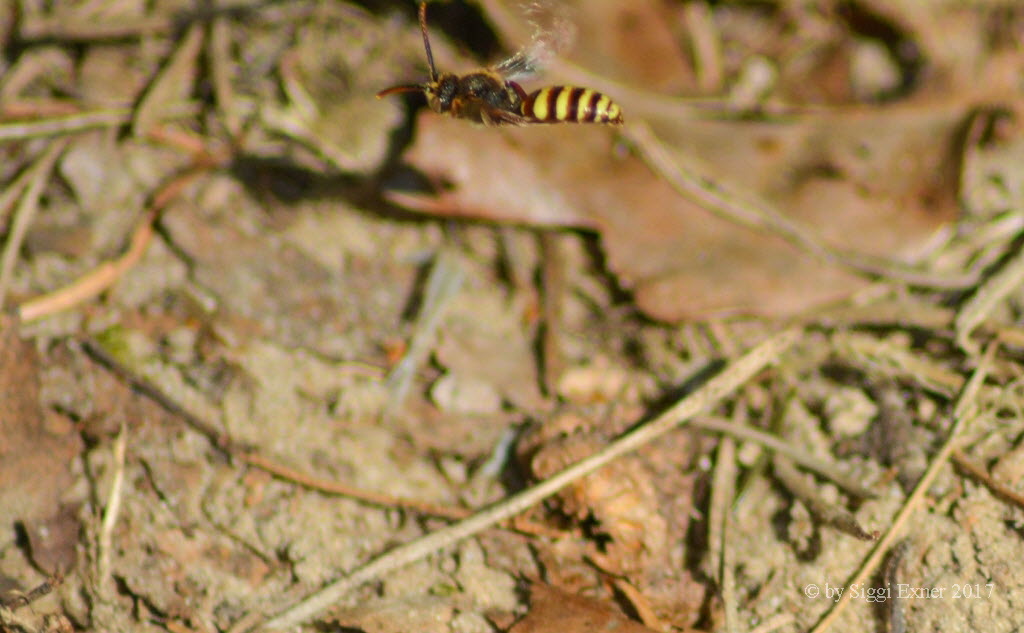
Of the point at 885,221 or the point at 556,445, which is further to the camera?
the point at 885,221

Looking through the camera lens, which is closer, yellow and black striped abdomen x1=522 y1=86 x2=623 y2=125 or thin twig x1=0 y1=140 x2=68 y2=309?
yellow and black striped abdomen x1=522 y1=86 x2=623 y2=125

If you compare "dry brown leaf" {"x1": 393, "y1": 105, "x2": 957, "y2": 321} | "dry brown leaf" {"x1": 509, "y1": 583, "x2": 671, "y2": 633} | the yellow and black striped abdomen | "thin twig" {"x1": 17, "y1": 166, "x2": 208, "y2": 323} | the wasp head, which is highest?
the yellow and black striped abdomen

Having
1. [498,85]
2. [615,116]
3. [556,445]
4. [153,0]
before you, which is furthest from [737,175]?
[153,0]

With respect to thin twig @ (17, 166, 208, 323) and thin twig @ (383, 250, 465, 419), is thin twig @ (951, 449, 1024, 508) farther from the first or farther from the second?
thin twig @ (17, 166, 208, 323)

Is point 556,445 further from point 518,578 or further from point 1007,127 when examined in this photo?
point 1007,127

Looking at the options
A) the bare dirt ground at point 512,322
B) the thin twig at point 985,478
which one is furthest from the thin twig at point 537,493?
the thin twig at point 985,478

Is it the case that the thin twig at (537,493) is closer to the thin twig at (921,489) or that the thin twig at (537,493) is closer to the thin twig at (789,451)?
the thin twig at (789,451)
